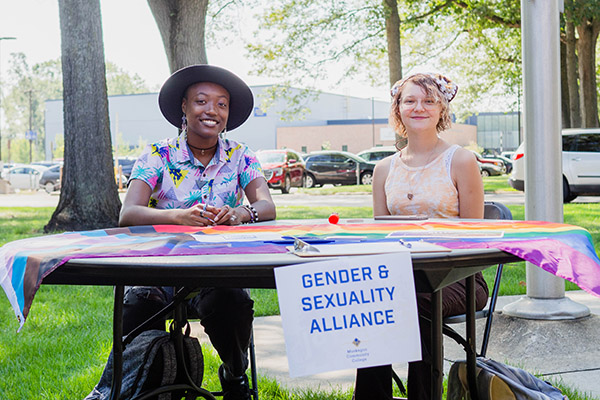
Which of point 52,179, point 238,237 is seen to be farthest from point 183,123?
point 52,179

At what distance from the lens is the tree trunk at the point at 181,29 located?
10.0 meters

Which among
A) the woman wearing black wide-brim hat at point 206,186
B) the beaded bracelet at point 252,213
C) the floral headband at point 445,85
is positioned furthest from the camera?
the floral headband at point 445,85

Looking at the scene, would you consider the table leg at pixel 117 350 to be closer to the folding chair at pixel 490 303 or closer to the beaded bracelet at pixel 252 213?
the beaded bracelet at pixel 252 213

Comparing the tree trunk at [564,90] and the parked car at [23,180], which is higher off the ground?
the tree trunk at [564,90]

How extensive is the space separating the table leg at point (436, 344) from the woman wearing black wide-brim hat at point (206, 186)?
0.83 metres

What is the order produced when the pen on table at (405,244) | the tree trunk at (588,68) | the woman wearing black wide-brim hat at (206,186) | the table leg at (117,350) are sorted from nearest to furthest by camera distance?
the pen on table at (405,244) → the table leg at (117,350) → the woman wearing black wide-brim hat at (206,186) → the tree trunk at (588,68)

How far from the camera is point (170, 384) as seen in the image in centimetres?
256

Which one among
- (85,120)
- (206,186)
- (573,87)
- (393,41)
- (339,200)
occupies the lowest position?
(339,200)

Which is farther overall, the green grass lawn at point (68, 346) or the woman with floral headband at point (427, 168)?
the green grass lawn at point (68, 346)

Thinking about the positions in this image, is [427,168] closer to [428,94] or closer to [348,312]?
[428,94]

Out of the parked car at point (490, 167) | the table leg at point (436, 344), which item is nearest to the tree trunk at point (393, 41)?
the table leg at point (436, 344)

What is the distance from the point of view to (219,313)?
105 inches

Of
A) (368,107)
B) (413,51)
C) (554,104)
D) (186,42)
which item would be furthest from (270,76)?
(368,107)

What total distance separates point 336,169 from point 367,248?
92.0 ft
